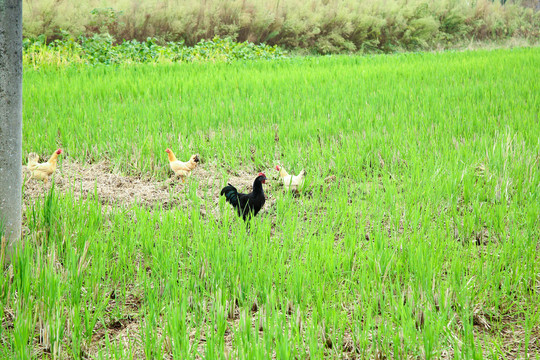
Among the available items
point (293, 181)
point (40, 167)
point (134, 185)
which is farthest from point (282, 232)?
point (40, 167)

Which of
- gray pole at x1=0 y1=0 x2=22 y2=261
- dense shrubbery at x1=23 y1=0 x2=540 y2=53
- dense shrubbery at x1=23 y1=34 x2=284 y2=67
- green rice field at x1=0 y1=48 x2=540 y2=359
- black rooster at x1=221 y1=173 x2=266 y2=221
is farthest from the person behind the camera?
dense shrubbery at x1=23 y1=0 x2=540 y2=53

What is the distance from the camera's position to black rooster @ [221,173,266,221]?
2557 millimetres

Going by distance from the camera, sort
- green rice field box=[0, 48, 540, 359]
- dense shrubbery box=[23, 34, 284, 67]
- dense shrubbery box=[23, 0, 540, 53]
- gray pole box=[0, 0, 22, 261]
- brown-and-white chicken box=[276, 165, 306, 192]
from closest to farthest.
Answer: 1. green rice field box=[0, 48, 540, 359]
2. gray pole box=[0, 0, 22, 261]
3. brown-and-white chicken box=[276, 165, 306, 192]
4. dense shrubbery box=[23, 34, 284, 67]
5. dense shrubbery box=[23, 0, 540, 53]

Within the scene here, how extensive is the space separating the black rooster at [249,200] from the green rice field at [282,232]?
0.09 meters

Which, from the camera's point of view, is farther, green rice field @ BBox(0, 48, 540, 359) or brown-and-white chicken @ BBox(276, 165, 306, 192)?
brown-and-white chicken @ BBox(276, 165, 306, 192)

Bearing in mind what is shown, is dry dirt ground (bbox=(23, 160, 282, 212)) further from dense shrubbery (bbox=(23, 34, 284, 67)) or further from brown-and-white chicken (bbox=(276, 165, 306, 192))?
dense shrubbery (bbox=(23, 34, 284, 67))

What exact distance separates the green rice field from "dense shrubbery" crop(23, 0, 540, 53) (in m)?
8.88

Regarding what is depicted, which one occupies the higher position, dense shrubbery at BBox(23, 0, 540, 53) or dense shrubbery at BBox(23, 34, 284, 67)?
dense shrubbery at BBox(23, 0, 540, 53)

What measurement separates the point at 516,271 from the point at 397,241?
0.54m

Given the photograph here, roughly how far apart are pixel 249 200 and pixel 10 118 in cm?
122

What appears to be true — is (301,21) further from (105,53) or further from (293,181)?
(293,181)

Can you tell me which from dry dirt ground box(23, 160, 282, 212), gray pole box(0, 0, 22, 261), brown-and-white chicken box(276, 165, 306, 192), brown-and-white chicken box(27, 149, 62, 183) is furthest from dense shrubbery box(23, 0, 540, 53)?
gray pole box(0, 0, 22, 261)

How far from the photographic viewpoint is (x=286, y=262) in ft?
7.39

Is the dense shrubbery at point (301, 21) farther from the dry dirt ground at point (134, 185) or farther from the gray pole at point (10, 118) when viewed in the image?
the gray pole at point (10, 118)
